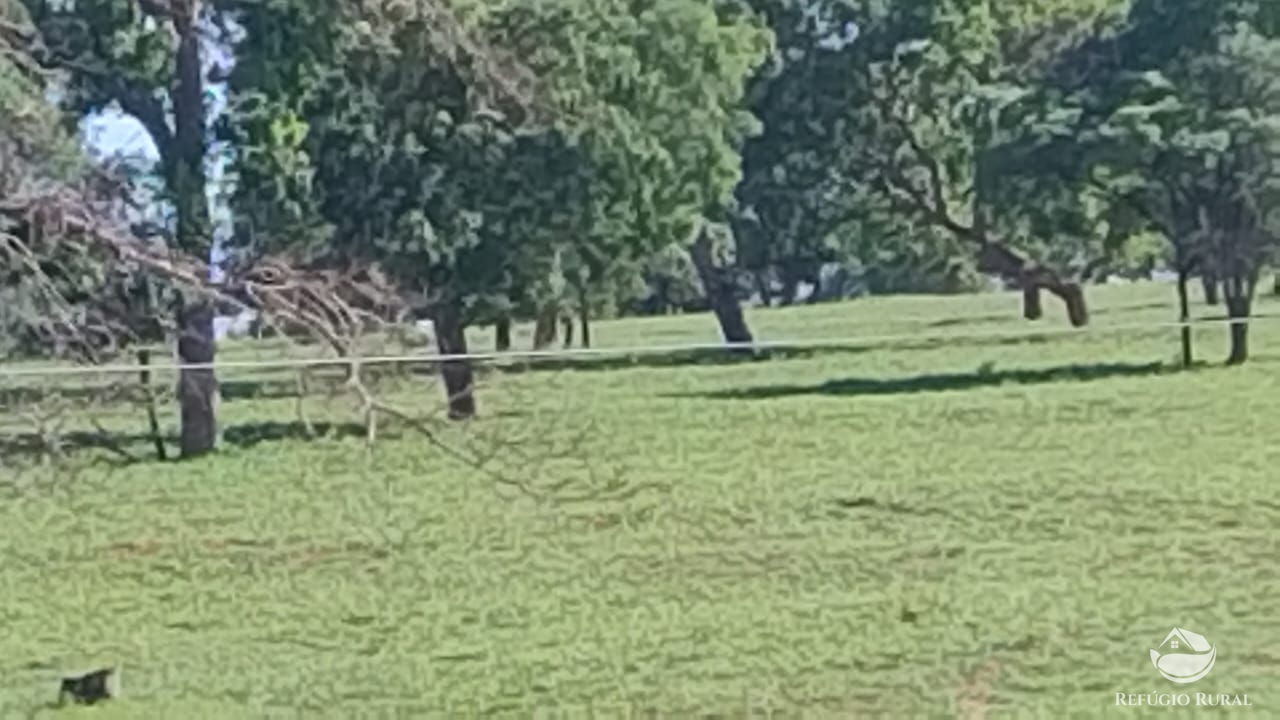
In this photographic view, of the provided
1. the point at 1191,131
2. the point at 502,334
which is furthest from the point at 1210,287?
the point at 502,334

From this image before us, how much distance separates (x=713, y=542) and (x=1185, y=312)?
0.93m

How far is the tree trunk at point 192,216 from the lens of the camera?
4094 mm

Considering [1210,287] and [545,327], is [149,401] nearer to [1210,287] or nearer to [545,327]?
[545,327]

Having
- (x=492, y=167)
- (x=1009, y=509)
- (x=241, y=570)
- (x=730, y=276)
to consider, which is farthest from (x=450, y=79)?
(x=1009, y=509)

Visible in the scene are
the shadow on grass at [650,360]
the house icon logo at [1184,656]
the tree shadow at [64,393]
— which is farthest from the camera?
the shadow on grass at [650,360]

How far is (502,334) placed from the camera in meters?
4.24

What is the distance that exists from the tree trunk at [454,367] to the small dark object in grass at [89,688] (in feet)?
2.35

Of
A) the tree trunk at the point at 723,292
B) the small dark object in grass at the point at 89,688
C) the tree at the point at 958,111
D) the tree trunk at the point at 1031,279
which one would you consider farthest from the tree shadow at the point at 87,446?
the tree trunk at the point at 1031,279

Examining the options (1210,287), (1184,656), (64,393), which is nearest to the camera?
(1184,656)

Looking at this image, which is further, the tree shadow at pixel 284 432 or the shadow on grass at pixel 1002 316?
the shadow on grass at pixel 1002 316

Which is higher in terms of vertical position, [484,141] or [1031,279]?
[484,141]

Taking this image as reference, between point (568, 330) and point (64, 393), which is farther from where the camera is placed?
point (568, 330)

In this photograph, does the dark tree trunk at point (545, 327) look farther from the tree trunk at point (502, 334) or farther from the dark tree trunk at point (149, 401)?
the dark tree trunk at point (149, 401)

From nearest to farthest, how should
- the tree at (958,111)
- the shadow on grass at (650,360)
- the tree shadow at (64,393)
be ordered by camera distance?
the tree shadow at (64,393), the shadow on grass at (650,360), the tree at (958,111)
